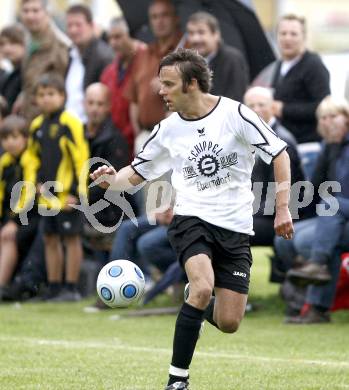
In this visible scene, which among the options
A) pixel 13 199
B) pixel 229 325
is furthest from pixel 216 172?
pixel 13 199

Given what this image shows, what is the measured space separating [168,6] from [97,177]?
5486 mm

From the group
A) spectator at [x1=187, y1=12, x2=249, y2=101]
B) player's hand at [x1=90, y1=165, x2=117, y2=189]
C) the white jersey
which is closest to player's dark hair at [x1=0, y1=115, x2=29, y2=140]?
spectator at [x1=187, y1=12, x2=249, y2=101]

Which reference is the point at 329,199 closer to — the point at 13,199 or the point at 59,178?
the point at 59,178

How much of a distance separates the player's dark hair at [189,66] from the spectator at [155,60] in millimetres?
4838

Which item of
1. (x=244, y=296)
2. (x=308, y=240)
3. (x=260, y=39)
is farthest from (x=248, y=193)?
(x=260, y=39)

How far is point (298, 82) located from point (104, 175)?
4767 mm

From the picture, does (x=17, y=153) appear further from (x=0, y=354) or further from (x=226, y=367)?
(x=226, y=367)

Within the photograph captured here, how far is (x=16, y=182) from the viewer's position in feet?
40.1

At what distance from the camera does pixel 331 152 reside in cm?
999

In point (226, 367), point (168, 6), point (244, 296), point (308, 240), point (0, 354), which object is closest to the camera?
point (244, 296)

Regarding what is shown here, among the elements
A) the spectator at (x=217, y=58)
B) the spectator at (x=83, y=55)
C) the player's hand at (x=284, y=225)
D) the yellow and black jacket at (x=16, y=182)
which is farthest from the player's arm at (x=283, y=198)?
the spectator at (x=83, y=55)

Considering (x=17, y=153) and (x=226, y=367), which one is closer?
(x=226, y=367)

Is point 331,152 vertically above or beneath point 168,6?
beneath

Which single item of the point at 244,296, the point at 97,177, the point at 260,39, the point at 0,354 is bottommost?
the point at 0,354
